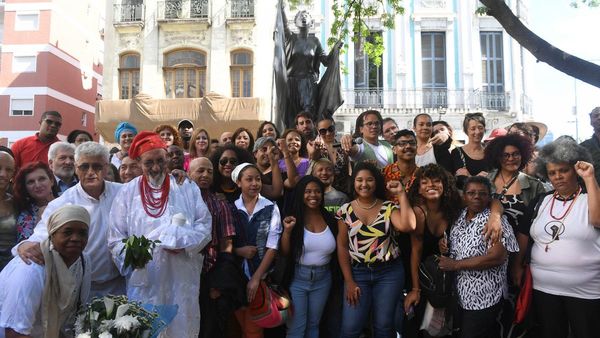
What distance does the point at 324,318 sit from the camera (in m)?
4.22

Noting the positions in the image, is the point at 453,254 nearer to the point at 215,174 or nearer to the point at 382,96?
the point at 215,174

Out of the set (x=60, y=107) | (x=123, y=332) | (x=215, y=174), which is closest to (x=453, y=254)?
(x=215, y=174)

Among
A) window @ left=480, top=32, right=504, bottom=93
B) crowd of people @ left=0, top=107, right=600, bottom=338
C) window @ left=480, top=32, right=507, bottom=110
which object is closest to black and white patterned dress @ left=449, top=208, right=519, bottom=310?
crowd of people @ left=0, top=107, right=600, bottom=338

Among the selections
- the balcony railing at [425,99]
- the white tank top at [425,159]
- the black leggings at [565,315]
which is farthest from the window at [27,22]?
the black leggings at [565,315]

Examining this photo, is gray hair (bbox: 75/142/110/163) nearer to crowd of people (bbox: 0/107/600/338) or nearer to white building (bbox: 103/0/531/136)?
crowd of people (bbox: 0/107/600/338)

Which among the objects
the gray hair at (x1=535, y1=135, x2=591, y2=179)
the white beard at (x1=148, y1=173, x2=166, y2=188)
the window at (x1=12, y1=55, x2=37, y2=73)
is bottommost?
the white beard at (x1=148, y1=173, x2=166, y2=188)

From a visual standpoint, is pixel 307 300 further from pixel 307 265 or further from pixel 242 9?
pixel 242 9

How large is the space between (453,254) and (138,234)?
2491mm

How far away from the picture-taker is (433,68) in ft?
62.4

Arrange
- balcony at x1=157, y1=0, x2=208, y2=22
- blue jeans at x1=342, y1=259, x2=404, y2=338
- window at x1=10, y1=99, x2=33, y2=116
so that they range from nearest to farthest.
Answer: blue jeans at x1=342, y1=259, x2=404, y2=338 → balcony at x1=157, y1=0, x2=208, y2=22 → window at x1=10, y1=99, x2=33, y2=116

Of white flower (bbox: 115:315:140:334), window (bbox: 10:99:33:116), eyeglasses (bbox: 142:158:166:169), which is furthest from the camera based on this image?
window (bbox: 10:99:33:116)

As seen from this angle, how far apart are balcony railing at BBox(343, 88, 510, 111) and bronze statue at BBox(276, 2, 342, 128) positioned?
1141cm

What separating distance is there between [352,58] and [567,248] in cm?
1598

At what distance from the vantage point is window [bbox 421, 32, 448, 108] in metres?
18.6
